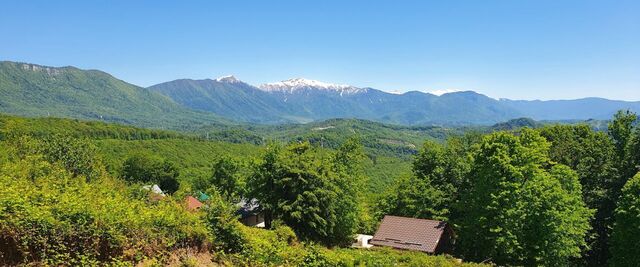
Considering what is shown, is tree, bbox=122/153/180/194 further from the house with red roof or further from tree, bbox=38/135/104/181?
the house with red roof

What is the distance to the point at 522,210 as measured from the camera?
26656 mm

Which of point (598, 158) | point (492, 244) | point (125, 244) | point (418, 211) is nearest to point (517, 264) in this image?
point (492, 244)

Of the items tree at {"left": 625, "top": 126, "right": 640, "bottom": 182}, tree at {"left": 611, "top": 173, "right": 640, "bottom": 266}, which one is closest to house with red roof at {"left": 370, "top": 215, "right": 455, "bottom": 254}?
tree at {"left": 611, "top": 173, "right": 640, "bottom": 266}

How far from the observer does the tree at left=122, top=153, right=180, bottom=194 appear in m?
69.2

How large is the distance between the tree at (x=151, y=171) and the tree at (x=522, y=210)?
52.2 meters

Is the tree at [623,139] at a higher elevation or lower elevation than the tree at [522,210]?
higher

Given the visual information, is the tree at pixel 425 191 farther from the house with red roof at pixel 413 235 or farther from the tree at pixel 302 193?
the tree at pixel 302 193

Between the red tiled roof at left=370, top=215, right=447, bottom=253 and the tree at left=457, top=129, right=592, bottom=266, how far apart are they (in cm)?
264

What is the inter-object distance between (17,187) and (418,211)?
103 feet

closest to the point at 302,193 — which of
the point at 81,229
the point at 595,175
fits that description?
the point at 81,229

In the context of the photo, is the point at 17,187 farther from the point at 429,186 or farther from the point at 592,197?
the point at 592,197

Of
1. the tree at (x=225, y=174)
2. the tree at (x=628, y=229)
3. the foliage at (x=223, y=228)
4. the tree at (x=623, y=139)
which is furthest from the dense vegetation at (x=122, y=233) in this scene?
the tree at (x=225, y=174)

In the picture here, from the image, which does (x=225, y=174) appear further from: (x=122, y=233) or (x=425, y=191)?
(x=122, y=233)

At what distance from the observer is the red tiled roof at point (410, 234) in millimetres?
28203
